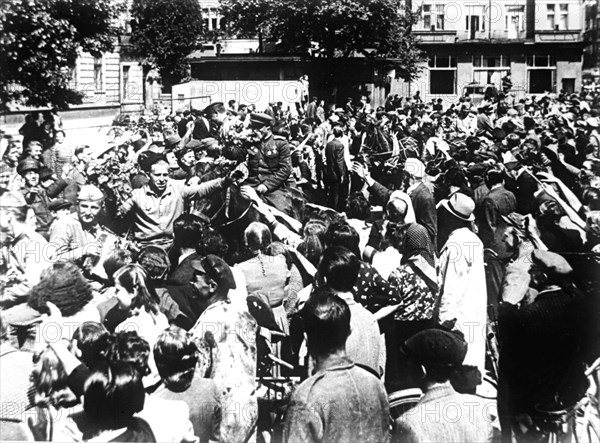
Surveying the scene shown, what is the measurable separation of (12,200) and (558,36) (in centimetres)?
650

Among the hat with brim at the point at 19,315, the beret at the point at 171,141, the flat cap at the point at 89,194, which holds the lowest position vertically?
the hat with brim at the point at 19,315

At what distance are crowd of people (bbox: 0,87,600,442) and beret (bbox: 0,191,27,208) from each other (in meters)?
0.04

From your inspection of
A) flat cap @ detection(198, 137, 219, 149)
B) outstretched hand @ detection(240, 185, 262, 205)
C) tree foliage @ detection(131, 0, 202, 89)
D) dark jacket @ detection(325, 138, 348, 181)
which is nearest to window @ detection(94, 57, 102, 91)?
tree foliage @ detection(131, 0, 202, 89)

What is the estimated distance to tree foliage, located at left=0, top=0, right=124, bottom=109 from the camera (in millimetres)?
6965

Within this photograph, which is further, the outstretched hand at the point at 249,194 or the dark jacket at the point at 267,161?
the dark jacket at the point at 267,161

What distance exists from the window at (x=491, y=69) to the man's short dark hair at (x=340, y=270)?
670 cm

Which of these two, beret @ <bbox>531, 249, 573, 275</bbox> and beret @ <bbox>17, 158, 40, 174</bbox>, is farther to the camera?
beret @ <bbox>17, 158, 40, 174</bbox>

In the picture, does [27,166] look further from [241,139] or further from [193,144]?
[241,139]

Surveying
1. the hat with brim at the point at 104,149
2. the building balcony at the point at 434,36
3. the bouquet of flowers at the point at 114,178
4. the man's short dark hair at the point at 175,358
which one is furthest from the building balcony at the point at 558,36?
the man's short dark hair at the point at 175,358

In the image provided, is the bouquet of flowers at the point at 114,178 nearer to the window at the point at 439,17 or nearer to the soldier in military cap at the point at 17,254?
the soldier in military cap at the point at 17,254

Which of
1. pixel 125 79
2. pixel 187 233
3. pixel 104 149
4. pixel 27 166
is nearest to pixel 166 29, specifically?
pixel 104 149

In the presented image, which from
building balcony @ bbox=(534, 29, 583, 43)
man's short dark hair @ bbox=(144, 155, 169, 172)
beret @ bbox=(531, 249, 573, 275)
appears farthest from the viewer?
building balcony @ bbox=(534, 29, 583, 43)

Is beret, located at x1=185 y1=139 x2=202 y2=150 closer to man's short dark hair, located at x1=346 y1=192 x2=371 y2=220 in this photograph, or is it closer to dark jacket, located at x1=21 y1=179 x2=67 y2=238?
dark jacket, located at x1=21 y1=179 x2=67 y2=238

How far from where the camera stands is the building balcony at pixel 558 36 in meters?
8.15
